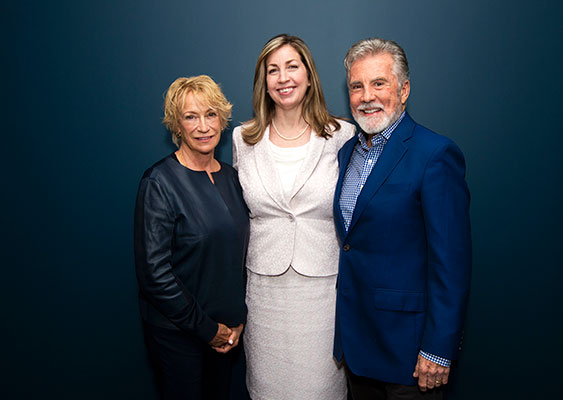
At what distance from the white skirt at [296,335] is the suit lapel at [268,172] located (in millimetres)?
316

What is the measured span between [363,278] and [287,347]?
524 millimetres

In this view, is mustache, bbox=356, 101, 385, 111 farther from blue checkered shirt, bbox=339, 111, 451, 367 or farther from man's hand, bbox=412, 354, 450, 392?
man's hand, bbox=412, 354, 450, 392

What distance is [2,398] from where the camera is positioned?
2.14 m

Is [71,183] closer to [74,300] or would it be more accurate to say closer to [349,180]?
[74,300]

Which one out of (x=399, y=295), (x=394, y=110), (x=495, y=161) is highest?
(x=394, y=110)

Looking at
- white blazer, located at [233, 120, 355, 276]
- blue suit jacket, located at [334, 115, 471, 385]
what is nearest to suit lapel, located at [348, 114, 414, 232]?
blue suit jacket, located at [334, 115, 471, 385]

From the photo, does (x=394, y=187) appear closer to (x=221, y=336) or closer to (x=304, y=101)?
(x=304, y=101)

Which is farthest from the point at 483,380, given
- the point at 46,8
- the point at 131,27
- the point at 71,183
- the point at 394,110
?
the point at 46,8

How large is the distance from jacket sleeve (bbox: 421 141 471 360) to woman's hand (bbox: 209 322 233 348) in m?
0.85

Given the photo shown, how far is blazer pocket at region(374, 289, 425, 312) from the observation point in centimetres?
135

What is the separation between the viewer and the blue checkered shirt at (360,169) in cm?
145

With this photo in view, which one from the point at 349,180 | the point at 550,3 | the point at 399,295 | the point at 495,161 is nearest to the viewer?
the point at 399,295

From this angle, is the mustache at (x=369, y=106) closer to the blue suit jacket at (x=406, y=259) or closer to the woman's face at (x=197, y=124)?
the blue suit jacket at (x=406, y=259)

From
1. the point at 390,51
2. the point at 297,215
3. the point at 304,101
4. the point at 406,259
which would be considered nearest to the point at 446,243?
the point at 406,259
